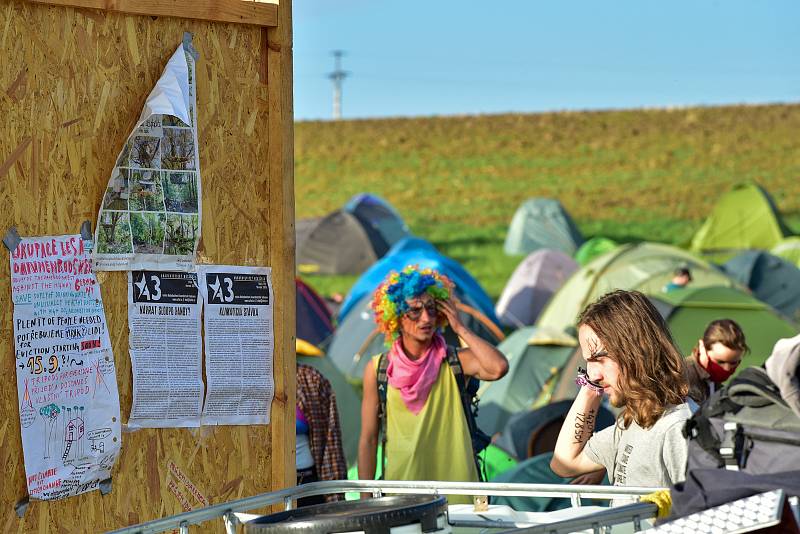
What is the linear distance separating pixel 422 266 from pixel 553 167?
27490 millimetres

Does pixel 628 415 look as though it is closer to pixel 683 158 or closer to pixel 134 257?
pixel 134 257

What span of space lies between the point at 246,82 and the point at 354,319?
11049 millimetres

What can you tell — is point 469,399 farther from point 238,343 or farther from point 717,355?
point 717,355

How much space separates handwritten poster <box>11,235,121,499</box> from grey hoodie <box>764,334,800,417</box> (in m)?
2.36

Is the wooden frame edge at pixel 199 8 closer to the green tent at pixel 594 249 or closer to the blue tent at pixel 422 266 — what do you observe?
the blue tent at pixel 422 266

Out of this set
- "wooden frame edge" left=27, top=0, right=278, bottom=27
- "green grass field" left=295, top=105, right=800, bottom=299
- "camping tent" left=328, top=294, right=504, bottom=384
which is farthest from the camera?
"green grass field" left=295, top=105, right=800, bottom=299

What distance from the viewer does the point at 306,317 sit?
17.0m

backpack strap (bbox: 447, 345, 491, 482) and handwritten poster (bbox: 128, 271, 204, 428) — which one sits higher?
handwritten poster (bbox: 128, 271, 204, 428)

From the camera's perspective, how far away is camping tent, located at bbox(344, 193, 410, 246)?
1048 inches

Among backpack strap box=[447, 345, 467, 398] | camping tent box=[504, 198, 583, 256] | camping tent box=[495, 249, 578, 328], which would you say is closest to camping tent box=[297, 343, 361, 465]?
backpack strap box=[447, 345, 467, 398]

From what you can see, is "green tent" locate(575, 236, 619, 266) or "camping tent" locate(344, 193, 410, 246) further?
"camping tent" locate(344, 193, 410, 246)

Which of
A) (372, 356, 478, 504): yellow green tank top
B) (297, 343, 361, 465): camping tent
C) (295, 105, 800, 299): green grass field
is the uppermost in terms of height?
(295, 105, 800, 299): green grass field

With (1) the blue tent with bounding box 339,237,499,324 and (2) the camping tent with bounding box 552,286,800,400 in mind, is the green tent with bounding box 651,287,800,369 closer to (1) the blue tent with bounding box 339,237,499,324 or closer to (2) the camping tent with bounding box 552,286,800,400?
(2) the camping tent with bounding box 552,286,800,400

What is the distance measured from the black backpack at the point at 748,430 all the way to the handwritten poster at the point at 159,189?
2149 mm
